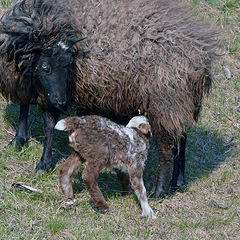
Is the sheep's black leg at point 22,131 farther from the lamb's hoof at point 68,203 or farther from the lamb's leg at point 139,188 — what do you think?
the lamb's leg at point 139,188

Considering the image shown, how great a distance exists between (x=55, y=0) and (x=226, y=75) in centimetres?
361

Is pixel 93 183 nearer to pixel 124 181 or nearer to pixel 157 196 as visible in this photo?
pixel 124 181

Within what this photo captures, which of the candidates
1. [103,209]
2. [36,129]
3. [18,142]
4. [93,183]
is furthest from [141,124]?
[36,129]

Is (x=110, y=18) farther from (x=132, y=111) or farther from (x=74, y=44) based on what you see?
(x=132, y=111)

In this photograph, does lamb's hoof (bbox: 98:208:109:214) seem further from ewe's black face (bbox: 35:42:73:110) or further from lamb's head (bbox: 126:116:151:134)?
ewe's black face (bbox: 35:42:73:110)

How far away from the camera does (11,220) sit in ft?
14.8

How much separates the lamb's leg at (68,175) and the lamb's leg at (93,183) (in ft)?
0.98

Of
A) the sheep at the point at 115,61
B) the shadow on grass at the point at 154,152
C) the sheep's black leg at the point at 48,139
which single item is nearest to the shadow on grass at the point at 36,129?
the shadow on grass at the point at 154,152

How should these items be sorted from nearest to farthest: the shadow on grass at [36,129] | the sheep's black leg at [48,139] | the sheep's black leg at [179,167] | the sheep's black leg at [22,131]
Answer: the sheep's black leg at [48,139] < the sheep's black leg at [179,167] < the sheep's black leg at [22,131] < the shadow on grass at [36,129]

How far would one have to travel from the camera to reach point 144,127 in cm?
520

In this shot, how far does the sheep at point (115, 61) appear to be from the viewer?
17.1ft

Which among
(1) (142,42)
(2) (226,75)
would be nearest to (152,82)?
(1) (142,42)

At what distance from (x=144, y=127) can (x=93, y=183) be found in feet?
2.93

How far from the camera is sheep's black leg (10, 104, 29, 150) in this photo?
5.99 m
